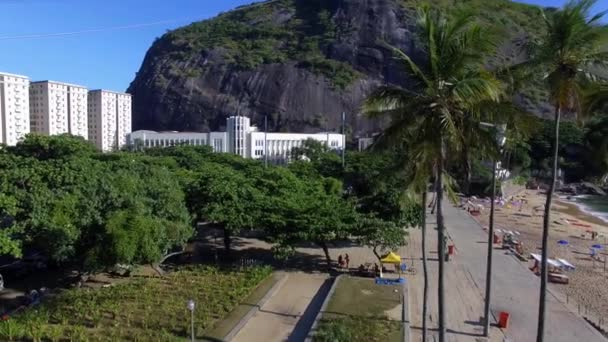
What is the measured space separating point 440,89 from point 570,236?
37401 millimetres

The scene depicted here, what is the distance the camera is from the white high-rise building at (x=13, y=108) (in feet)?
277

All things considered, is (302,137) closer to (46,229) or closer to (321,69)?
(321,69)

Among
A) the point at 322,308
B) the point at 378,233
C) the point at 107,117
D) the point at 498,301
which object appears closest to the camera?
the point at 322,308

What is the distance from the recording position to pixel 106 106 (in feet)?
366

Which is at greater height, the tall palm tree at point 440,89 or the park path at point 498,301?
the tall palm tree at point 440,89

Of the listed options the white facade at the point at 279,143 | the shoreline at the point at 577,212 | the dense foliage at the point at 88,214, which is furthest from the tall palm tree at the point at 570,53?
the white facade at the point at 279,143

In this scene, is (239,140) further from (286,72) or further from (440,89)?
(440,89)

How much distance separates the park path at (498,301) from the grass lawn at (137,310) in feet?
23.3

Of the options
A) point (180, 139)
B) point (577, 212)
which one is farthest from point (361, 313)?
point (180, 139)

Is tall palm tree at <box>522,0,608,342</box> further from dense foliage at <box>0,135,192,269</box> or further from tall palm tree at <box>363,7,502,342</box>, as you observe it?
dense foliage at <box>0,135,192,269</box>

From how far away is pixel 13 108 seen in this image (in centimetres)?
8656

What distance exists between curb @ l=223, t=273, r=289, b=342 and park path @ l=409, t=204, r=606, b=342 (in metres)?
5.60

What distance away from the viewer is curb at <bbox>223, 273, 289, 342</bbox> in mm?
14211

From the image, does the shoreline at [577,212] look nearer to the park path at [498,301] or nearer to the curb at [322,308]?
the park path at [498,301]
